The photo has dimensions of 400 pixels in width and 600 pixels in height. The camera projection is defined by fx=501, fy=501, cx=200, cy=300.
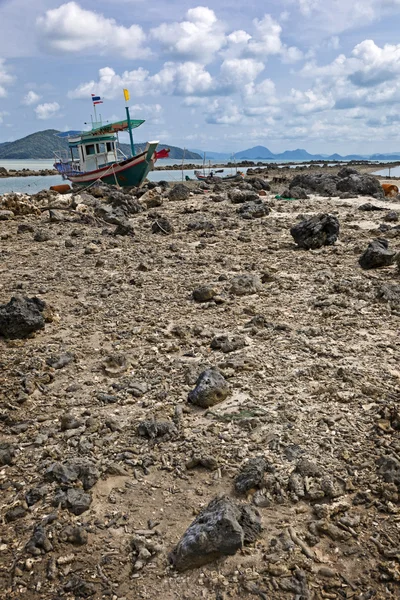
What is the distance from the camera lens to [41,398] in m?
5.38

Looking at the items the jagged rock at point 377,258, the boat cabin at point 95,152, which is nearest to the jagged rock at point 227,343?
the jagged rock at point 377,258

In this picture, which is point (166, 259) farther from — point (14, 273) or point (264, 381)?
point (264, 381)

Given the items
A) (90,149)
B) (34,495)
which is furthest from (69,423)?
(90,149)

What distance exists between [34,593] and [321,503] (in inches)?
79.7

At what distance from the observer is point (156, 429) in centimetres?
457

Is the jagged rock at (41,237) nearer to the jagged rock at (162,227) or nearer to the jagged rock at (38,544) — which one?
the jagged rock at (162,227)

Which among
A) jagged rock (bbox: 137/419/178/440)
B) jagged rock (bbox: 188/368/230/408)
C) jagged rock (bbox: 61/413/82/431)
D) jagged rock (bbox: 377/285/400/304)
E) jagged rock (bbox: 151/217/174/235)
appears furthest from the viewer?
jagged rock (bbox: 151/217/174/235)

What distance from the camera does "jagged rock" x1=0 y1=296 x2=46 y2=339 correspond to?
6.86m

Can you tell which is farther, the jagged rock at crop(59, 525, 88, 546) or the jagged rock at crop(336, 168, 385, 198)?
the jagged rock at crop(336, 168, 385, 198)

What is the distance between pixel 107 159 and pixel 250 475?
3082cm

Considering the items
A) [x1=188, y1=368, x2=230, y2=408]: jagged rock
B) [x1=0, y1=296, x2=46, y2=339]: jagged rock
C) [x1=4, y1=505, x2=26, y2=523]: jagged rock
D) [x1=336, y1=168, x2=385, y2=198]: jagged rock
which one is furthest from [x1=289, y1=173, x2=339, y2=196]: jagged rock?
[x1=4, y1=505, x2=26, y2=523]: jagged rock

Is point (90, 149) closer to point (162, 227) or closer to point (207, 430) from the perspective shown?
point (162, 227)

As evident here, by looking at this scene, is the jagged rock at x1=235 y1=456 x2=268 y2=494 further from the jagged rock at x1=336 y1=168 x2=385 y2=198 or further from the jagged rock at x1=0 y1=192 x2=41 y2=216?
the jagged rock at x1=336 y1=168 x2=385 y2=198

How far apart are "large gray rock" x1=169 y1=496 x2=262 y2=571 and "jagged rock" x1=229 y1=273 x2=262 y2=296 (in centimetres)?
541
